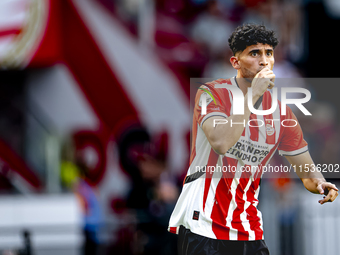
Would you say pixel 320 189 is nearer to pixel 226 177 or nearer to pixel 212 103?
pixel 226 177

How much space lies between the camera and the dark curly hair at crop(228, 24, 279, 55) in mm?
2143

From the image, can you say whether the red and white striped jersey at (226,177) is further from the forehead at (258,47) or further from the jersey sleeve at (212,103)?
the forehead at (258,47)

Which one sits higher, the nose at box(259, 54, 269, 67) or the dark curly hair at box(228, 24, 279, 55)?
the dark curly hair at box(228, 24, 279, 55)

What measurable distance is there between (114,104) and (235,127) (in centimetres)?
773

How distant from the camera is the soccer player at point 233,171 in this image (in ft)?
7.21

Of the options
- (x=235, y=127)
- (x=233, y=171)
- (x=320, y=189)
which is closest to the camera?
(x=235, y=127)

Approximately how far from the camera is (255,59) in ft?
7.02

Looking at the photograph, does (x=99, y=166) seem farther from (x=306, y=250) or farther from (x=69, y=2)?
(x=306, y=250)

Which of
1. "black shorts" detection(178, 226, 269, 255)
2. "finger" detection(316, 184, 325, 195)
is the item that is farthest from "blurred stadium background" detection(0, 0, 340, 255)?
"finger" detection(316, 184, 325, 195)

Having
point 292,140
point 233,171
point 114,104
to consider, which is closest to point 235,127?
point 233,171

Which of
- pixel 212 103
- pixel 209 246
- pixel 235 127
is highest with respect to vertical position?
pixel 212 103

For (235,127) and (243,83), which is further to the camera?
(243,83)

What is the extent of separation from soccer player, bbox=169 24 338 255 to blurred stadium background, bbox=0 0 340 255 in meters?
4.78

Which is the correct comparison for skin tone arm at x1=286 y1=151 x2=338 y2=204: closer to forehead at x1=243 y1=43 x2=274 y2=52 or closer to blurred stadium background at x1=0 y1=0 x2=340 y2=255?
forehead at x1=243 y1=43 x2=274 y2=52
